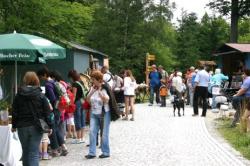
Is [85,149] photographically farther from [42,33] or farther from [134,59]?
[134,59]

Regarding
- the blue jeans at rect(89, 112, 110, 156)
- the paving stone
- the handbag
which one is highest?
the handbag

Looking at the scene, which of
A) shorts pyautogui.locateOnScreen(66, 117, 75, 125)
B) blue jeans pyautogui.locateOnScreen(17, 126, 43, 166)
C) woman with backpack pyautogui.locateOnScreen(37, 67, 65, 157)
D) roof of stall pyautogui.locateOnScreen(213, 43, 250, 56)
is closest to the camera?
blue jeans pyautogui.locateOnScreen(17, 126, 43, 166)

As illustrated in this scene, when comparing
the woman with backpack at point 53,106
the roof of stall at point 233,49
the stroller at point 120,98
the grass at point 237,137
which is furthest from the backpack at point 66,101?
the roof of stall at point 233,49

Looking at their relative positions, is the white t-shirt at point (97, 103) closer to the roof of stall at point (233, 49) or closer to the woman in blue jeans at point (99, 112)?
the woman in blue jeans at point (99, 112)

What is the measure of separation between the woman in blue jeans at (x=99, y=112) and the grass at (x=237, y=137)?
291 cm

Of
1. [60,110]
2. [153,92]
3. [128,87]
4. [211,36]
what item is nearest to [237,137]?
[60,110]

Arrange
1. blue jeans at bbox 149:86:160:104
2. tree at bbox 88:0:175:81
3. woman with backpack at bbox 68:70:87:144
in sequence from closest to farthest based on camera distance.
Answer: woman with backpack at bbox 68:70:87:144 < blue jeans at bbox 149:86:160:104 < tree at bbox 88:0:175:81

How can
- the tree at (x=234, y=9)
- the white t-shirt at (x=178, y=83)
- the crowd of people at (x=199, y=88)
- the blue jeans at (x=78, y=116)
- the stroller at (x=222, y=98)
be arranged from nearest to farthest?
the blue jeans at (x=78, y=116) < the crowd of people at (x=199, y=88) < the stroller at (x=222, y=98) < the white t-shirt at (x=178, y=83) < the tree at (x=234, y=9)

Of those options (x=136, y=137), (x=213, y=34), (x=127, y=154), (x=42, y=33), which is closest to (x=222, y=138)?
(x=136, y=137)

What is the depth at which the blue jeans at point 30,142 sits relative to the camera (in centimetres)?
855

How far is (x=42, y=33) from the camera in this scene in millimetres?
17609

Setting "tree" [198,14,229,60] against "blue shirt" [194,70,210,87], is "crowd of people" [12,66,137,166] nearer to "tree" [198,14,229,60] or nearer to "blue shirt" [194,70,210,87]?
"blue shirt" [194,70,210,87]

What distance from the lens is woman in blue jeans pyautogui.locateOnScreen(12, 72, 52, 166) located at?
28.1ft

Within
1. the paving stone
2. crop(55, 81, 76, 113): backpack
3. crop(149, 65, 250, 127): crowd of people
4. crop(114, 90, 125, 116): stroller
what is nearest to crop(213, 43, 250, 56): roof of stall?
crop(149, 65, 250, 127): crowd of people
